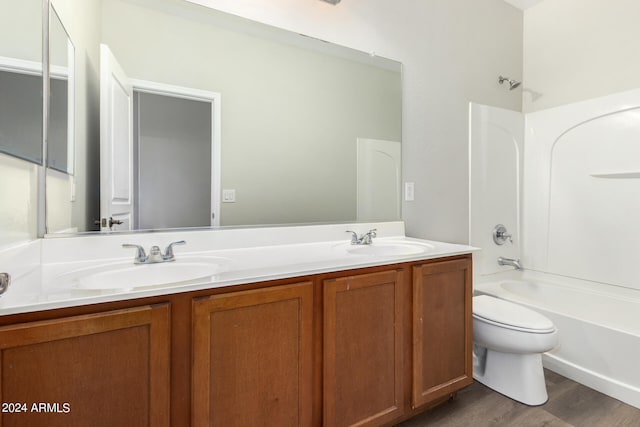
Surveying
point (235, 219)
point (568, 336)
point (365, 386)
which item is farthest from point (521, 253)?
point (235, 219)

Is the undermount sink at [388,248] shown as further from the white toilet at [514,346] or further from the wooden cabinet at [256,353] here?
the white toilet at [514,346]

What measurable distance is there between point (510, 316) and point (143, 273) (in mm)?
1780

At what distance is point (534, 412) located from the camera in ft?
5.48

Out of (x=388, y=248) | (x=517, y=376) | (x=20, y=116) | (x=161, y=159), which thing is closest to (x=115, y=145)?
(x=161, y=159)

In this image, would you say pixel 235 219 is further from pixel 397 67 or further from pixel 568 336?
pixel 568 336

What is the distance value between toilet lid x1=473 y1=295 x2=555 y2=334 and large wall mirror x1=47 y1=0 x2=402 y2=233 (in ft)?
2.53

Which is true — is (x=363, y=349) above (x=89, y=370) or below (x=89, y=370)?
below

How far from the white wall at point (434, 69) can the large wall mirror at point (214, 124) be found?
12cm

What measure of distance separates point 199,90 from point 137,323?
109cm

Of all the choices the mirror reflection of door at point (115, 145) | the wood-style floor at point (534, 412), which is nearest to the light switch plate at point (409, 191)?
the wood-style floor at point (534, 412)

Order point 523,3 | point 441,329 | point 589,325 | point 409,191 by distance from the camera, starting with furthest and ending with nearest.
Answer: point 523,3 → point 409,191 → point 589,325 → point 441,329

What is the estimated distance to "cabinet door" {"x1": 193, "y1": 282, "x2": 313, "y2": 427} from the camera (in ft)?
3.23

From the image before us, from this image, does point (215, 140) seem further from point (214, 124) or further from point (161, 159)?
point (161, 159)

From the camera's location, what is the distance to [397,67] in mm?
2098
